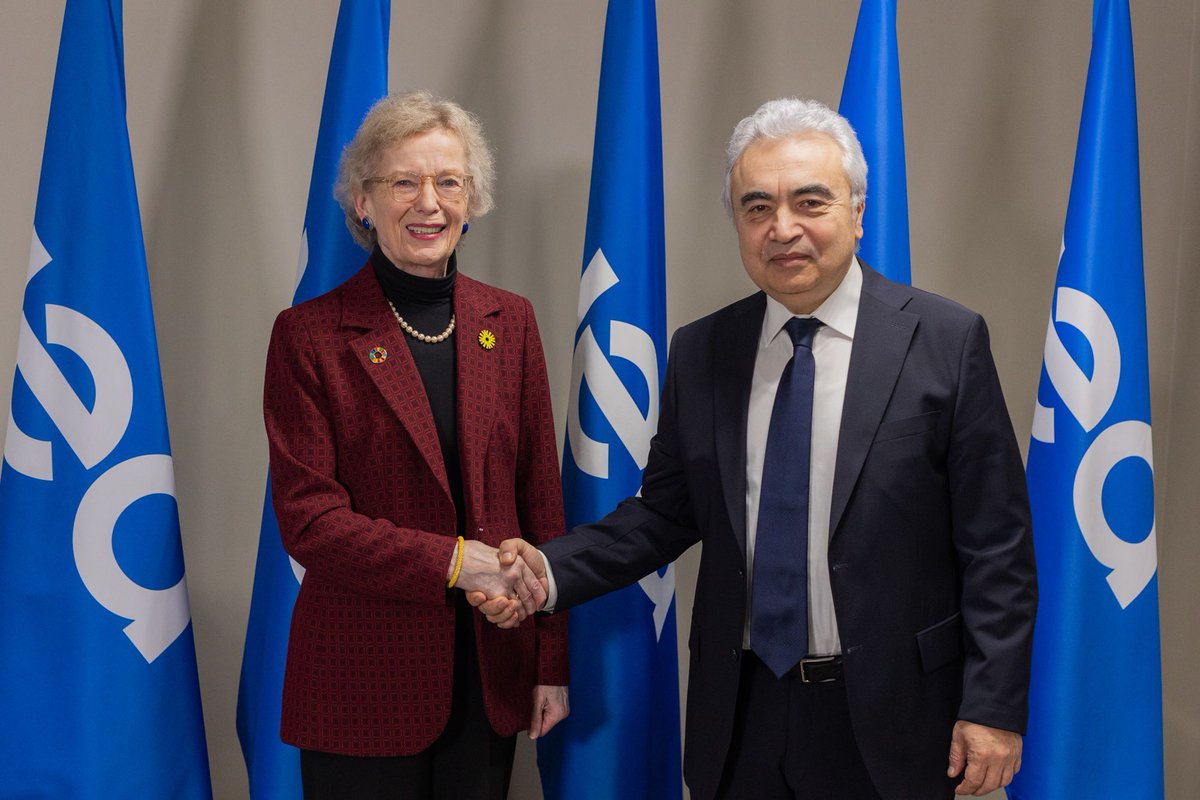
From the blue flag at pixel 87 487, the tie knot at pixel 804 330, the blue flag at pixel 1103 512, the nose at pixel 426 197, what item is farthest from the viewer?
the blue flag at pixel 1103 512

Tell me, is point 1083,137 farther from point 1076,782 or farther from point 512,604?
point 512,604

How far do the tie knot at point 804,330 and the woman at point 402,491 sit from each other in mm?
515

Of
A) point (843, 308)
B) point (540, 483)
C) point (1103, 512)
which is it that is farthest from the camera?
point (1103, 512)

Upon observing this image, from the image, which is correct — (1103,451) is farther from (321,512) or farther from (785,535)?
(321,512)

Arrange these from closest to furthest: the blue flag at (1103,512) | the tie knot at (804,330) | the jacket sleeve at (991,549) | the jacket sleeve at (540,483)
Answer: the jacket sleeve at (991,549) < the tie knot at (804,330) < the jacket sleeve at (540,483) < the blue flag at (1103,512)

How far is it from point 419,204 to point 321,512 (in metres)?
0.55

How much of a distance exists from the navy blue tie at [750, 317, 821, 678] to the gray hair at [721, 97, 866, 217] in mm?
294

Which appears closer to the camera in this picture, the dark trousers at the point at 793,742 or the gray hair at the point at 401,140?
the dark trousers at the point at 793,742

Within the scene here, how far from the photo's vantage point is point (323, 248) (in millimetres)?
2271

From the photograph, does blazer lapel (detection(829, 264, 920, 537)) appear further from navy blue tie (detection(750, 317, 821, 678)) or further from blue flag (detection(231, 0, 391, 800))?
blue flag (detection(231, 0, 391, 800))

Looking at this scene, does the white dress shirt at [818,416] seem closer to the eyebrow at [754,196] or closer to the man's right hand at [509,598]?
the eyebrow at [754,196]

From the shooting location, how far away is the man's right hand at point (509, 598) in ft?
5.75

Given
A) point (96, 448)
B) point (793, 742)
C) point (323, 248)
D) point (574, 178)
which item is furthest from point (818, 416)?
point (96, 448)

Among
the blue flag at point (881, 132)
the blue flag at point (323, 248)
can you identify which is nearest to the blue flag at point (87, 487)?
the blue flag at point (323, 248)
